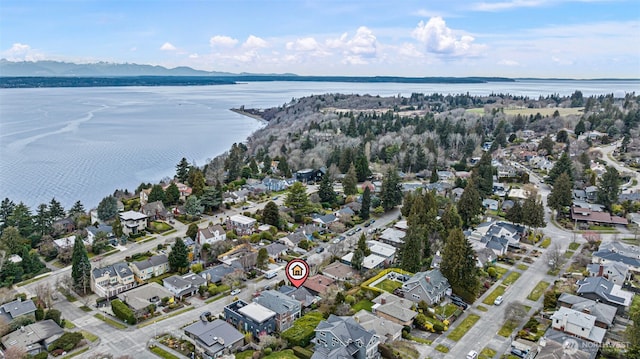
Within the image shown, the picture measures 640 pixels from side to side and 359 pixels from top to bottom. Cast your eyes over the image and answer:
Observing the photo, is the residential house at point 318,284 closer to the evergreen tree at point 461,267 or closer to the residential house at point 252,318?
the residential house at point 252,318

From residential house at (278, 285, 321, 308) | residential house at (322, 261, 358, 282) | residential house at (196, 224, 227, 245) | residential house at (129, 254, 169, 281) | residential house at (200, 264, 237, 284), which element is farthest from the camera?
residential house at (196, 224, 227, 245)

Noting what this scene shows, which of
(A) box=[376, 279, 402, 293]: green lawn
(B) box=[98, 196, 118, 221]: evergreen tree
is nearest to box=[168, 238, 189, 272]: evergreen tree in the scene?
(B) box=[98, 196, 118, 221]: evergreen tree

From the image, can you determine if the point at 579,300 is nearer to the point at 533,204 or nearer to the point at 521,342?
the point at 521,342

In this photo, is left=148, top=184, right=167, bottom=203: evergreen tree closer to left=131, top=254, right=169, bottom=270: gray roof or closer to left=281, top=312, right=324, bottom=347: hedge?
left=131, top=254, right=169, bottom=270: gray roof

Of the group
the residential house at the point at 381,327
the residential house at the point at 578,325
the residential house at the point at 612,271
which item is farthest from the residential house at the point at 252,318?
the residential house at the point at 612,271

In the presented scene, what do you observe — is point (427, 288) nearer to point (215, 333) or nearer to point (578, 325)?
point (578, 325)
